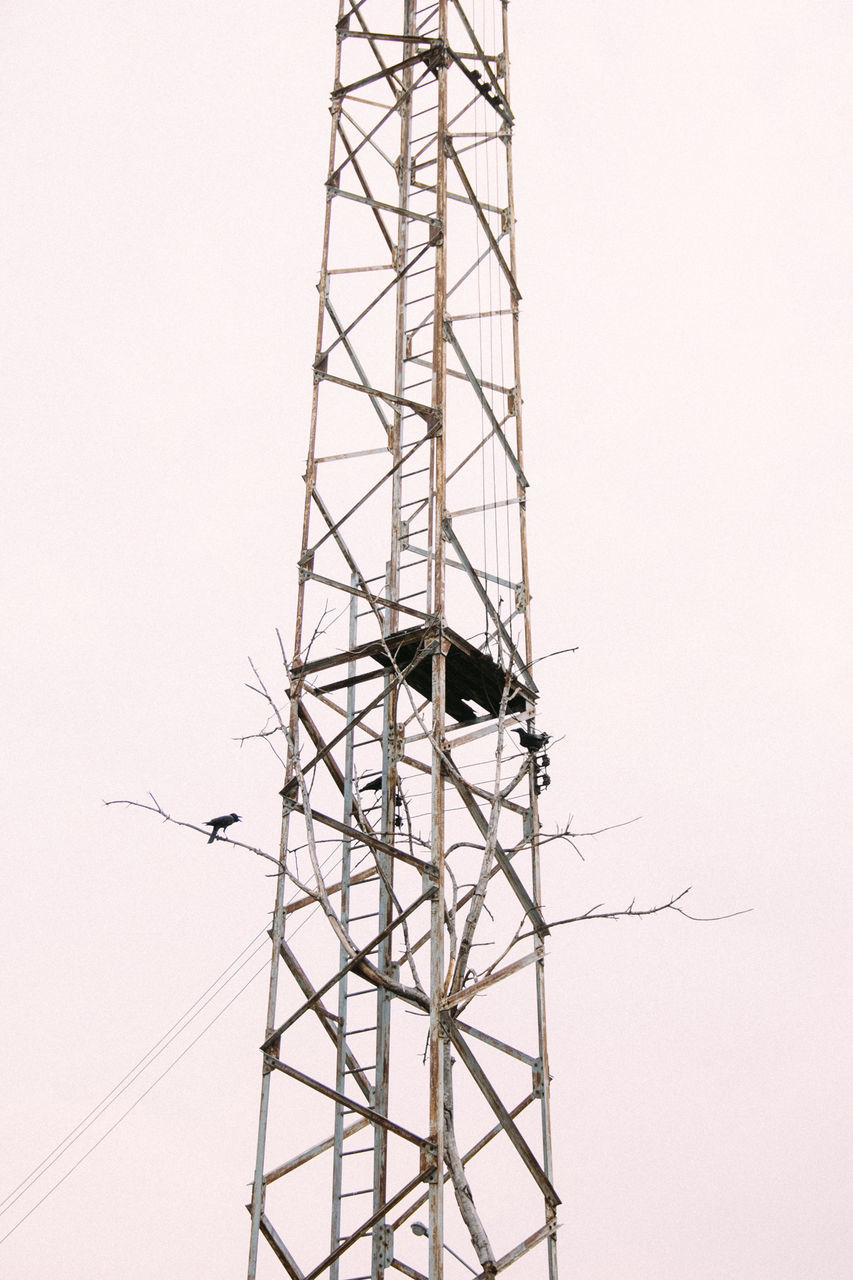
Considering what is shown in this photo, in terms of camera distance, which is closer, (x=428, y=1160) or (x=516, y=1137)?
(x=428, y=1160)

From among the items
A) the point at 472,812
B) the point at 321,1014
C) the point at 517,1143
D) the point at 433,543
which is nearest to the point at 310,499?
the point at 433,543

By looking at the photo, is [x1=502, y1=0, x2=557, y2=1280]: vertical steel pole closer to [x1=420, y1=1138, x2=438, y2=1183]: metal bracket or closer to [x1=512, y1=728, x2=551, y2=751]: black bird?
[x1=512, y1=728, x2=551, y2=751]: black bird

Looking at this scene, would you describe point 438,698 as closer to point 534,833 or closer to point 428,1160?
point 534,833

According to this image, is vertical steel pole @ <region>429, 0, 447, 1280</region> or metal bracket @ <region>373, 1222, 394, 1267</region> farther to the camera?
metal bracket @ <region>373, 1222, 394, 1267</region>

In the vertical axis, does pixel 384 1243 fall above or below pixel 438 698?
below

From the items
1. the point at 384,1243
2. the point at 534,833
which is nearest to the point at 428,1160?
the point at 384,1243

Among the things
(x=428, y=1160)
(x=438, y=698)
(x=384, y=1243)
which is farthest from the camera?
Result: (x=438, y=698)

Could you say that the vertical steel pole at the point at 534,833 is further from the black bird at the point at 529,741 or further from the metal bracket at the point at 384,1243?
the metal bracket at the point at 384,1243

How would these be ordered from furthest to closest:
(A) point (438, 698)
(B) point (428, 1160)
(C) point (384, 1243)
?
(A) point (438, 698), (C) point (384, 1243), (B) point (428, 1160)

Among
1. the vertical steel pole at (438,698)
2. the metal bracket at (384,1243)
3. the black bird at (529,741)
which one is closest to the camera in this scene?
the vertical steel pole at (438,698)

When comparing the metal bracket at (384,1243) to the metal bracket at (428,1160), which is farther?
Answer: the metal bracket at (384,1243)

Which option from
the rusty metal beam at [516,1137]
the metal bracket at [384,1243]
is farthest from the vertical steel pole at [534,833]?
the metal bracket at [384,1243]

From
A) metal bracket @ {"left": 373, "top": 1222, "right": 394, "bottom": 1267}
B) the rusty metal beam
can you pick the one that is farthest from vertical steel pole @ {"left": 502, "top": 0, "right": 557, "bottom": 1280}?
metal bracket @ {"left": 373, "top": 1222, "right": 394, "bottom": 1267}

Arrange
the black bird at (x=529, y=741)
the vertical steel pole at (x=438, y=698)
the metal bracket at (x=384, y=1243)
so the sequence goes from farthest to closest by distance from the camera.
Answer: the black bird at (x=529, y=741) → the metal bracket at (x=384, y=1243) → the vertical steel pole at (x=438, y=698)
